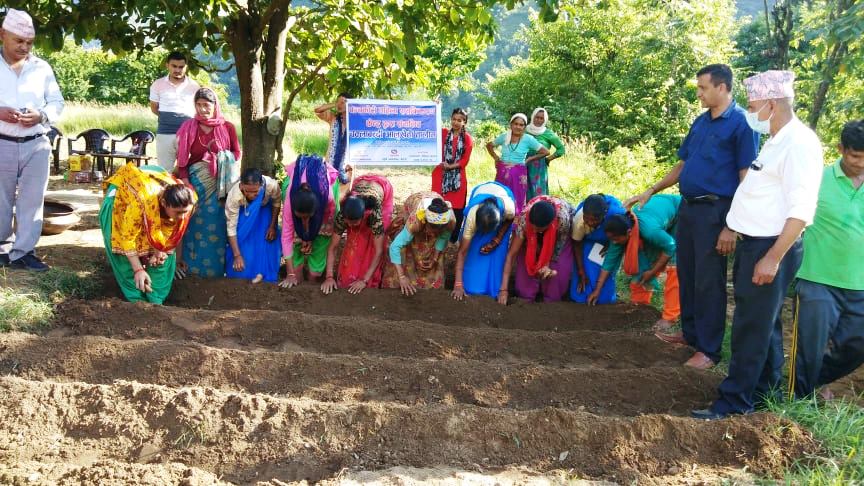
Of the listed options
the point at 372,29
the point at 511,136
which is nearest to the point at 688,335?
the point at 511,136

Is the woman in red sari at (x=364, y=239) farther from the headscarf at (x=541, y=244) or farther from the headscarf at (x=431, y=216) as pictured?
the headscarf at (x=541, y=244)

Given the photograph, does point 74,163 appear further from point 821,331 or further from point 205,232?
point 821,331

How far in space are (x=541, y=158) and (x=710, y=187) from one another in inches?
97.3

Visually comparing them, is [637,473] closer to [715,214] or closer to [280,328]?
[715,214]

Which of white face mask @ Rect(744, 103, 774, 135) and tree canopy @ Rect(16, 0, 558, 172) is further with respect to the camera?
tree canopy @ Rect(16, 0, 558, 172)

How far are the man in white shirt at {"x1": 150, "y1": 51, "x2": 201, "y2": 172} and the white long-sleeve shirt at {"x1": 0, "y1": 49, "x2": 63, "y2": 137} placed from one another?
2.74 ft

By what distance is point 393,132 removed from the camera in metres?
5.33

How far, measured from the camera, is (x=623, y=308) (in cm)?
478

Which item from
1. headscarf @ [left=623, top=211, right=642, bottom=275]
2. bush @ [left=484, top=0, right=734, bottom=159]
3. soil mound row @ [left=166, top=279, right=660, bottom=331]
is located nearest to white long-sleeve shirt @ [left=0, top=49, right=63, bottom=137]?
soil mound row @ [left=166, top=279, right=660, bottom=331]

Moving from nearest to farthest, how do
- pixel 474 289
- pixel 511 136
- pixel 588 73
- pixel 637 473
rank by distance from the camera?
1. pixel 637 473
2. pixel 474 289
3. pixel 511 136
4. pixel 588 73

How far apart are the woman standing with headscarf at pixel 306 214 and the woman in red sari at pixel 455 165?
1153 mm

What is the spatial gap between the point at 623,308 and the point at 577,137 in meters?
11.2

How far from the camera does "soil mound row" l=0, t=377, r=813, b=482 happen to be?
9.47 feet

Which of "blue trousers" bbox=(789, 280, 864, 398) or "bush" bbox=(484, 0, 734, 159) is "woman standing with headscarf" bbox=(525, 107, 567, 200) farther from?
"bush" bbox=(484, 0, 734, 159)
